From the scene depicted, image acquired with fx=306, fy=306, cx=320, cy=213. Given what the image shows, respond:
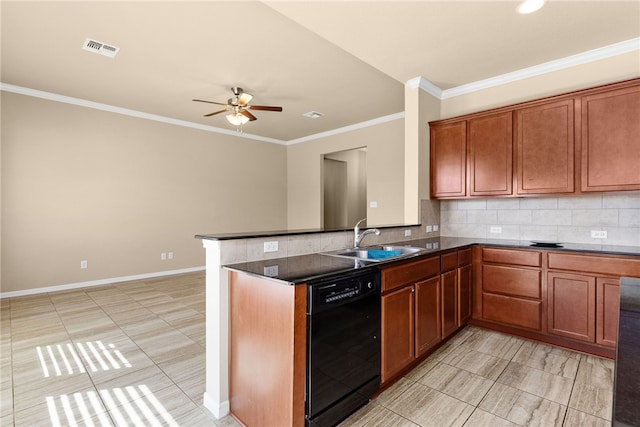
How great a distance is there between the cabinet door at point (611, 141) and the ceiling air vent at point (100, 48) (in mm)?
4663

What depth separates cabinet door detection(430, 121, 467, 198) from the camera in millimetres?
3533

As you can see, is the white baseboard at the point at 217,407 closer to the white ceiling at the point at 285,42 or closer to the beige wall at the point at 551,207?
the white ceiling at the point at 285,42

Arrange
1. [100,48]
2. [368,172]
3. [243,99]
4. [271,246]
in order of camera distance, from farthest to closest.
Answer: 1. [368,172]
2. [243,99]
3. [100,48]
4. [271,246]

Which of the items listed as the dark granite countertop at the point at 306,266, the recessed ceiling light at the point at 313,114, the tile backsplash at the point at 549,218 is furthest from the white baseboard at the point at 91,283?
the tile backsplash at the point at 549,218

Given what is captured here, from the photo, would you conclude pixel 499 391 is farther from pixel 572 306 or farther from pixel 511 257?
pixel 511 257

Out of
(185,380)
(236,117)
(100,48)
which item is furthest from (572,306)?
(100,48)

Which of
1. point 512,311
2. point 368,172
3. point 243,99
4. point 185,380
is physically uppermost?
point 243,99

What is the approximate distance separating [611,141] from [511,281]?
149 cm

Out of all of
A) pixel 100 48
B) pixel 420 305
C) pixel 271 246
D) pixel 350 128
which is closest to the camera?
pixel 271 246

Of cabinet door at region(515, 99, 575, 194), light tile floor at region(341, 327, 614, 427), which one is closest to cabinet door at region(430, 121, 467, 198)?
cabinet door at region(515, 99, 575, 194)

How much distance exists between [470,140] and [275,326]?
9.97ft

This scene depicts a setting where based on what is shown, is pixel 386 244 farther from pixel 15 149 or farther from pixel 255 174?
pixel 15 149

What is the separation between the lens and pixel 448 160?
12.0 ft

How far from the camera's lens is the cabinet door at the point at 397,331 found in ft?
6.67
